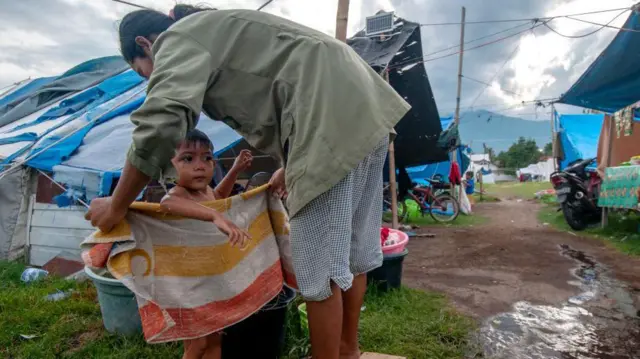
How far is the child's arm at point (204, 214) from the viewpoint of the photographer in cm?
123

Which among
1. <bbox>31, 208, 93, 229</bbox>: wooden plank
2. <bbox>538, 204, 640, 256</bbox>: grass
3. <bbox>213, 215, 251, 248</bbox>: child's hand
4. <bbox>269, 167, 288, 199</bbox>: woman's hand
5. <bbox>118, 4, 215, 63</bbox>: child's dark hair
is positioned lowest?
<bbox>538, 204, 640, 256</bbox>: grass

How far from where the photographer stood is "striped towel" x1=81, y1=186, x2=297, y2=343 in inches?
55.8

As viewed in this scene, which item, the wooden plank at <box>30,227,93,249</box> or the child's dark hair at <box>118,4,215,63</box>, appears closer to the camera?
the child's dark hair at <box>118,4,215,63</box>

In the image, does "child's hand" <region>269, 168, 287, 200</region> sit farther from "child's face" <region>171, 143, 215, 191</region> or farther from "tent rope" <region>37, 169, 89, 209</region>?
"tent rope" <region>37, 169, 89, 209</region>

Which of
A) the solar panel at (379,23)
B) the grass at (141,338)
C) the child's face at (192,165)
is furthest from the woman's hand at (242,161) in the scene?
the solar panel at (379,23)

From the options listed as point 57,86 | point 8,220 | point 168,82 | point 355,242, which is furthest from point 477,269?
point 57,86

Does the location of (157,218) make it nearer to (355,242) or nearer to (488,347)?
(355,242)

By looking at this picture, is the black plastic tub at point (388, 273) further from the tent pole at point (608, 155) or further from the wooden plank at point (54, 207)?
the tent pole at point (608, 155)

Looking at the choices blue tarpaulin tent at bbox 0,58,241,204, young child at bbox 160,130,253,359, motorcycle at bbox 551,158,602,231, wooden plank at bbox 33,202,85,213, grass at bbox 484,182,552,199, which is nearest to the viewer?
young child at bbox 160,130,253,359

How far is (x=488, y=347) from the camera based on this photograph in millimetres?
2418

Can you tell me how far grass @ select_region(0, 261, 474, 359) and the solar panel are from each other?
15.5ft

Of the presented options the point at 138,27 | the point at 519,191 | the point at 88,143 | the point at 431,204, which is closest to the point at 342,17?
the point at 138,27

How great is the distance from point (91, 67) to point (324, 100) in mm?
8449

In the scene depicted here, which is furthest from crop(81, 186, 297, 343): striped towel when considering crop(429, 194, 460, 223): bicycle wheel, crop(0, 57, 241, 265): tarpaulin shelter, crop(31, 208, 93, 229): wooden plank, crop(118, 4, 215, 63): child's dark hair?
crop(429, 194, 460, 223): bicycle wheel
